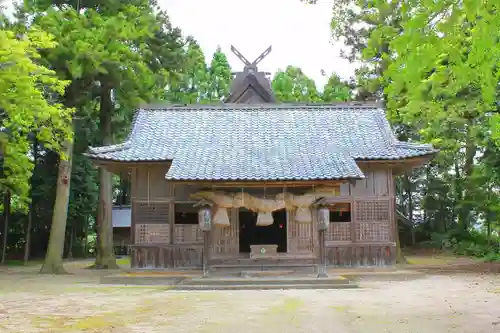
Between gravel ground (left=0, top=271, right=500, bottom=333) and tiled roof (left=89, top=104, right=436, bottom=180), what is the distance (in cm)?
395

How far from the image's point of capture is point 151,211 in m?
17.9

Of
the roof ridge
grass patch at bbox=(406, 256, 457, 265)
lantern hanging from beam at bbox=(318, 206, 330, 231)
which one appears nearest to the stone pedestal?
lantern hanging from beam at bbox=(318, 206, 330, 231)

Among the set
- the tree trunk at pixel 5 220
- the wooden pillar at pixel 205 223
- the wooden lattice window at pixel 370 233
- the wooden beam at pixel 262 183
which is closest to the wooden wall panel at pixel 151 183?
the wooden beam at pixel 262 183

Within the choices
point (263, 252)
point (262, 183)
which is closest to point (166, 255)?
point (263, 252)

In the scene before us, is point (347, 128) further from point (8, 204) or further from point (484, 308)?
point (8, 204)

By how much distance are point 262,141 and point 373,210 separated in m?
4.67

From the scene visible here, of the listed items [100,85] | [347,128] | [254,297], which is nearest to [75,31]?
[100,85]

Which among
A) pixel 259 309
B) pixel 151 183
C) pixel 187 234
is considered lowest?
pixel 259 309

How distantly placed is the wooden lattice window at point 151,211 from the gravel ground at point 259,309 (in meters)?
3.23

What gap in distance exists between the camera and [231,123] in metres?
20.6

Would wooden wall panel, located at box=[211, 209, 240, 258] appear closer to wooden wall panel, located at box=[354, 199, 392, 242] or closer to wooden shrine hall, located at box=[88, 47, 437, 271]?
wooden shrine hall, located at box=[88, 47, 437, 271]

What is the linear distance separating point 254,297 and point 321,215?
13.5 feet

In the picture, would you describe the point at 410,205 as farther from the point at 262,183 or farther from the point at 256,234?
the point at 262,183

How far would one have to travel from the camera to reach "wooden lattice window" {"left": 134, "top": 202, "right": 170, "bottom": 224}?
17.8 meters
